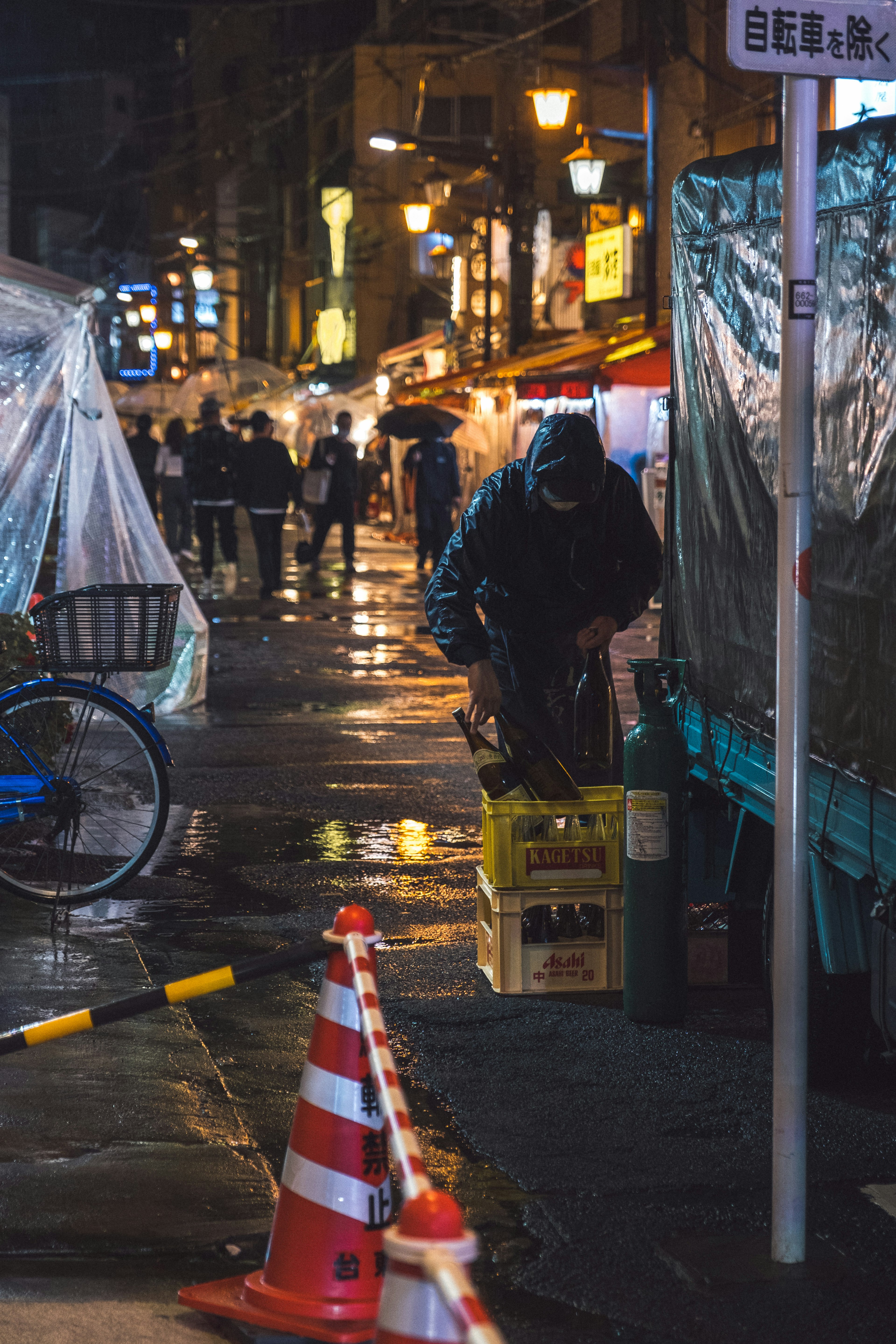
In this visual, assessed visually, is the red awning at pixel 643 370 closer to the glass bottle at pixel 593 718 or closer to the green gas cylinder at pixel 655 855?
the glass bottle at pixel 593 718

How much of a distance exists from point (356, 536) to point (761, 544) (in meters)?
31.2

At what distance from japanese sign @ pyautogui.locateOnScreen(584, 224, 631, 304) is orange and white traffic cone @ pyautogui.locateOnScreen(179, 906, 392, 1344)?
2146 cm

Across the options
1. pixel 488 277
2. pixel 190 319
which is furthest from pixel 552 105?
pixel 190 319

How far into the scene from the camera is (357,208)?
4991 centimetres

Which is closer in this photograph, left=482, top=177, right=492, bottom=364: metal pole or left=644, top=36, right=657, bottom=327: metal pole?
left=644, top=36, right=657, bottom=327: metal pole

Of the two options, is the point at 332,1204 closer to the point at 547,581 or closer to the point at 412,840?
the point at 547,581

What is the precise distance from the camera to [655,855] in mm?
5141

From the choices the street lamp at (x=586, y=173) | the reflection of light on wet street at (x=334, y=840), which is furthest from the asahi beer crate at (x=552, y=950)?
the street lamp at (x=586, y=173)

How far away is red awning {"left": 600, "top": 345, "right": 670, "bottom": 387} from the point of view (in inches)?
775

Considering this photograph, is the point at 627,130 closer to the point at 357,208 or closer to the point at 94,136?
the point at 357,208

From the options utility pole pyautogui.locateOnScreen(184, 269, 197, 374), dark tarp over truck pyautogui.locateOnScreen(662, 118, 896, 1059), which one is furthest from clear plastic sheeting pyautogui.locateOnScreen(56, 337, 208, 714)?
utility pole pyautogui.locateOnScreen(184, 269, 197, 374)

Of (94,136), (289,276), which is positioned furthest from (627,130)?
(94,136)

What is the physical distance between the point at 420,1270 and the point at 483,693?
3515 mm

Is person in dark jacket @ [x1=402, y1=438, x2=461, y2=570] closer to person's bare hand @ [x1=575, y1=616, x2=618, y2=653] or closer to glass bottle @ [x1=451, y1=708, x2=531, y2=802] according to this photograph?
person's bare hand @ [x1=575, y1=616, x2=618, y2=653]
